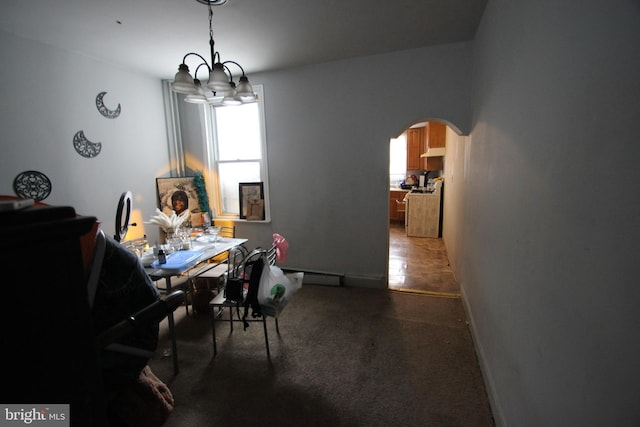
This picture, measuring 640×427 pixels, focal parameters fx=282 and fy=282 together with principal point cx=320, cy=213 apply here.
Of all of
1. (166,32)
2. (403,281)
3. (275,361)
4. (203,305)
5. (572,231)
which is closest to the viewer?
(572,231)

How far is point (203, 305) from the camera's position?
290 cm

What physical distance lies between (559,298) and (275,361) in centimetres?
190

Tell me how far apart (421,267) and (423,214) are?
189cm

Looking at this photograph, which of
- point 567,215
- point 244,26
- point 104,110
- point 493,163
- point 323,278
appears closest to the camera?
point 567,215

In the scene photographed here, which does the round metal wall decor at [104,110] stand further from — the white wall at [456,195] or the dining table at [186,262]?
the white wall at [456,195]

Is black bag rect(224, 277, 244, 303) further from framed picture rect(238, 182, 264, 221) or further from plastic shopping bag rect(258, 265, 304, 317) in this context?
Result: framed picture rect(238, 182, 264, 221)

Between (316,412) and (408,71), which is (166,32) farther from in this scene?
(316,412)

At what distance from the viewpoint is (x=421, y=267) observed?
409 centimetres

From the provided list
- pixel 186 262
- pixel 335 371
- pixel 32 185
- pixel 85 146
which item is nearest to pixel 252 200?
pixel 186 262

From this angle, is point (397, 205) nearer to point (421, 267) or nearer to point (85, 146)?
point (421, 267)

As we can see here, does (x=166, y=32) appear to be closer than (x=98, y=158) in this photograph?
Yes

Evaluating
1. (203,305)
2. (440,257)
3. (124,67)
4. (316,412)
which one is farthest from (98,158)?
(440,257)

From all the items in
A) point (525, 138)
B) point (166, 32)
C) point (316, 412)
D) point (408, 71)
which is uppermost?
point (166, 32)

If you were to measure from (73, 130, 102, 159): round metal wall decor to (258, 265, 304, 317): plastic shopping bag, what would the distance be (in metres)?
2.49
